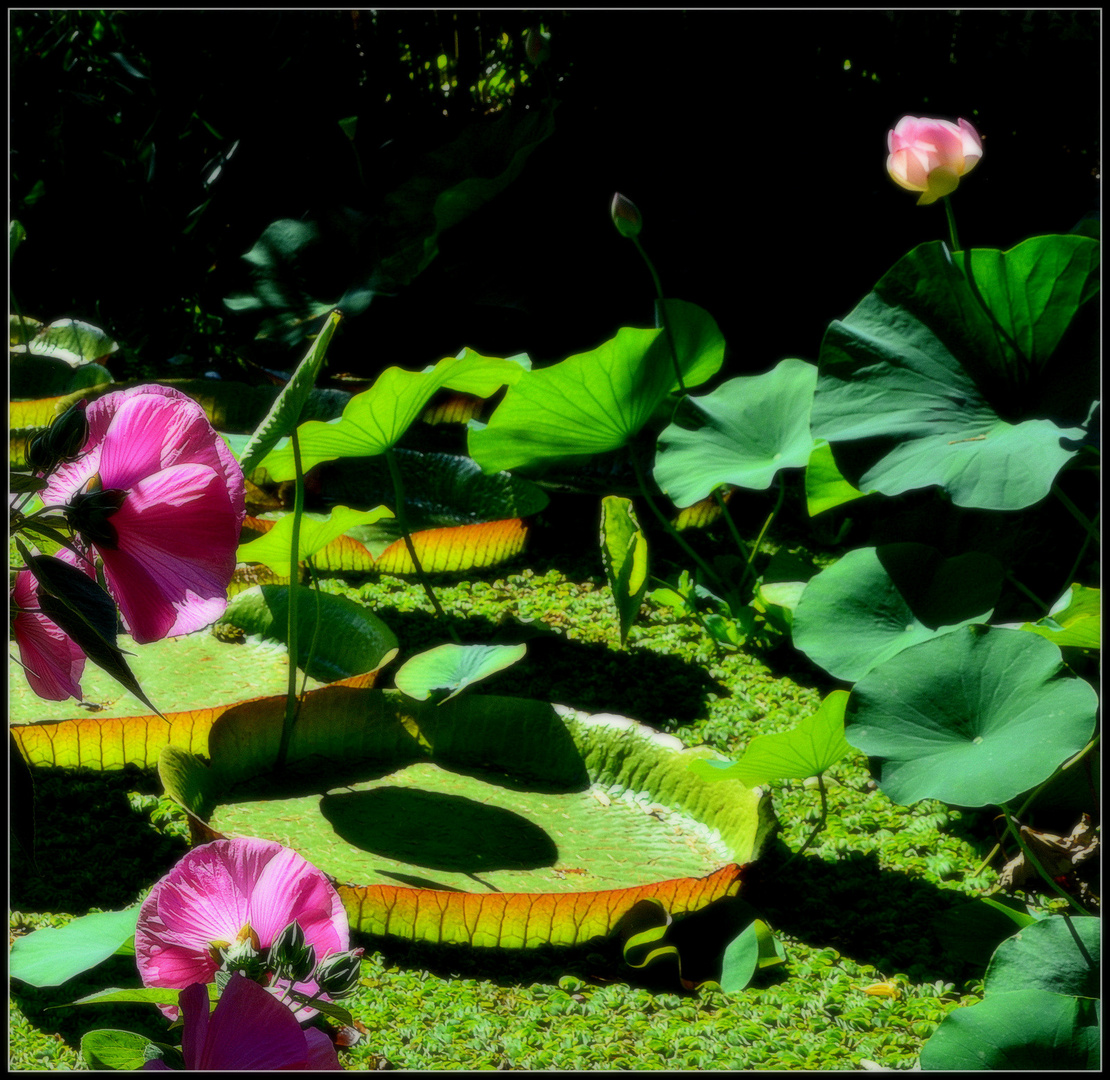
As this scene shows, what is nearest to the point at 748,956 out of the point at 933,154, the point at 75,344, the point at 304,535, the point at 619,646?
the point at 619,646

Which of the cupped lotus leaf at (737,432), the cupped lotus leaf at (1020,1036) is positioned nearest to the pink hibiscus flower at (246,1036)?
the cupped lotus leaf at (1020,1036)

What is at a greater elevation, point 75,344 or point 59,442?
point 59,442

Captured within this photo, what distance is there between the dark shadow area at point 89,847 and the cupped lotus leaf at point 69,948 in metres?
0.20

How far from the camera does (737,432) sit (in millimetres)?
1569

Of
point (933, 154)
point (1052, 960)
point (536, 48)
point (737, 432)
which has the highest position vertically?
point (536, 48)

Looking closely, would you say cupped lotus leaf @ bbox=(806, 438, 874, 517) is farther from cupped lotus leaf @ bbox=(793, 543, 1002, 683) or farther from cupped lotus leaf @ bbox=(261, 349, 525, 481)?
cupped lotus leaf @ bbox=(261, 349, 525, 481)

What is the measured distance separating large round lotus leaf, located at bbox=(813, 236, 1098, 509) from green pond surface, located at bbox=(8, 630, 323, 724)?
2.76ft

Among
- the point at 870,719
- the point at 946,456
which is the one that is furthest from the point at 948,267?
the point at 870,719

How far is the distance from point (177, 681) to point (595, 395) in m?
0.74

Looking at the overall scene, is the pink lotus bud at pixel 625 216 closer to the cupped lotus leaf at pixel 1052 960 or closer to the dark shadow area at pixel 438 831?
the dark shadow area at pixel 438 831

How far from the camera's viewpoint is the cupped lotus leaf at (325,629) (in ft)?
4.77

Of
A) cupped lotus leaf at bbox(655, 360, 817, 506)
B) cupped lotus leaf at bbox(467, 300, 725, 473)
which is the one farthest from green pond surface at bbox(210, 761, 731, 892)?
cupped lotus leaf at bbox(467, 300, 725, 473)

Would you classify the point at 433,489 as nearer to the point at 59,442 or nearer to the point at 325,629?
the point at 325,629

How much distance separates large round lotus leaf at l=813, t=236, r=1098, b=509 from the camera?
4.13 feet
